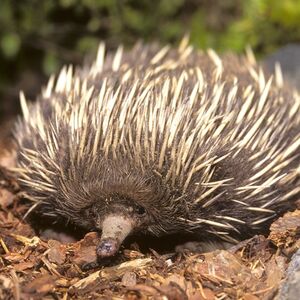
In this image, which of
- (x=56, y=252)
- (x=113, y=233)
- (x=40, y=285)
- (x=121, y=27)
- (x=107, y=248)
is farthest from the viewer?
A: (x=121, y=27)

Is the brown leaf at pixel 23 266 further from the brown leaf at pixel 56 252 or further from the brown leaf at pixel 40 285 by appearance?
the brown leaf at pixel 40 285

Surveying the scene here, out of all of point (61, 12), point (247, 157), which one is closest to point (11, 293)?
point (247, 157)

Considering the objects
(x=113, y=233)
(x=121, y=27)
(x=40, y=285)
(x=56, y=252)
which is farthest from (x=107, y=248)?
(x=121, y=27)

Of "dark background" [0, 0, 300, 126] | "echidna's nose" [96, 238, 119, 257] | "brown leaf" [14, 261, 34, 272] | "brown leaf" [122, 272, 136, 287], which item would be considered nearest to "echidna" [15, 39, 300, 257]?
"echidna's nose" [96, 238, 119, 257]

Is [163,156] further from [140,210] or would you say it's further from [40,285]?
[40,285]

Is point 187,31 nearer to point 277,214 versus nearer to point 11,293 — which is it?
point 277,214

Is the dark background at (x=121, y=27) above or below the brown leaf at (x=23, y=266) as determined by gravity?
above

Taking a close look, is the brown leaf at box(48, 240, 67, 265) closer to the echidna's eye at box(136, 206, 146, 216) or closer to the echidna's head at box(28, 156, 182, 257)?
the echidna's head at box(28, 156, 182, 257)

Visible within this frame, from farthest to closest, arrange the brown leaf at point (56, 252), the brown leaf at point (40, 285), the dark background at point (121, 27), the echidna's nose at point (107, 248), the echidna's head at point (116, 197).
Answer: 1. the dark background at point (121, 27)
2. the brown leaf at point (56, 252)
3. the echidna's head at point (116, 197)
4. the echidna's nose at point (107, 248)
5. the brown leaf at point (40, 285)

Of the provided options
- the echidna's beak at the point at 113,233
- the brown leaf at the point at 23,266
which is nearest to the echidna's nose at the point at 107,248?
the echidna's beak at the point at 113,233
